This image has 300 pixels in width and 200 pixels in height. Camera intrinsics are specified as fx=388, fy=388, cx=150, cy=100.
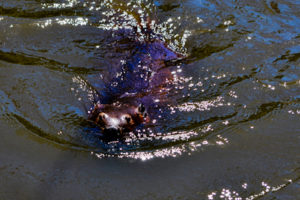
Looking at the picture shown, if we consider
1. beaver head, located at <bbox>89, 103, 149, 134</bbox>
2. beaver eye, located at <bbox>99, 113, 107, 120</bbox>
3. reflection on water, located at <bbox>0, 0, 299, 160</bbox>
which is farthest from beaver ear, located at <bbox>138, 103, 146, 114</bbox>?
beaver eye, located at <bbox>99, 113, 107, 120</bbox>

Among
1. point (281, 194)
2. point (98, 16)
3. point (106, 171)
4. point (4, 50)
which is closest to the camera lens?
point (281, 194)

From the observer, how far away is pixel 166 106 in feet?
14.9

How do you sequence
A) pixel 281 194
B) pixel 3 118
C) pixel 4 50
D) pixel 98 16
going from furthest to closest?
pixel 98 16 → pixel 4 50 → pixel 3 118 → pixel 281 194

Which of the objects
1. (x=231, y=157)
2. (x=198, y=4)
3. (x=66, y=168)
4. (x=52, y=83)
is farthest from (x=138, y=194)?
(x=198, y=4)

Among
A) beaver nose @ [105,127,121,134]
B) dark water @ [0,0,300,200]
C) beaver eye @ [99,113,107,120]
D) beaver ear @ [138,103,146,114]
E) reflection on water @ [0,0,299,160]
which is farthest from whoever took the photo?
beaver ear @ [138,103,146,114]

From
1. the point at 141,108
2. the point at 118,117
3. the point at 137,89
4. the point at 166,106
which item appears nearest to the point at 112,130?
the point at 118,117

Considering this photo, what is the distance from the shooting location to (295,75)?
5008 millimetres

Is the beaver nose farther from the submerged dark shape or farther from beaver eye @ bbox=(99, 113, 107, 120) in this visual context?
beaver eye @ bbox=(99, 113, 107, 120)

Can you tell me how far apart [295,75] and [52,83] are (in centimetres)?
308

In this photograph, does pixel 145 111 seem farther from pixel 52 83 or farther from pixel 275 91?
pixel 275 91

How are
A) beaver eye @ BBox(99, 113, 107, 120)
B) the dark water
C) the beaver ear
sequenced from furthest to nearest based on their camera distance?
the beaver ear, beaver eye @ BBox(99, 113, 107, 120), the dark water

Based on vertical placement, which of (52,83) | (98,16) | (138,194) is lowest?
(138,194)

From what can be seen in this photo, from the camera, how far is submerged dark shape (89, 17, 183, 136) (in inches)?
157

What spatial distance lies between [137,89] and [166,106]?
0.46 metres
